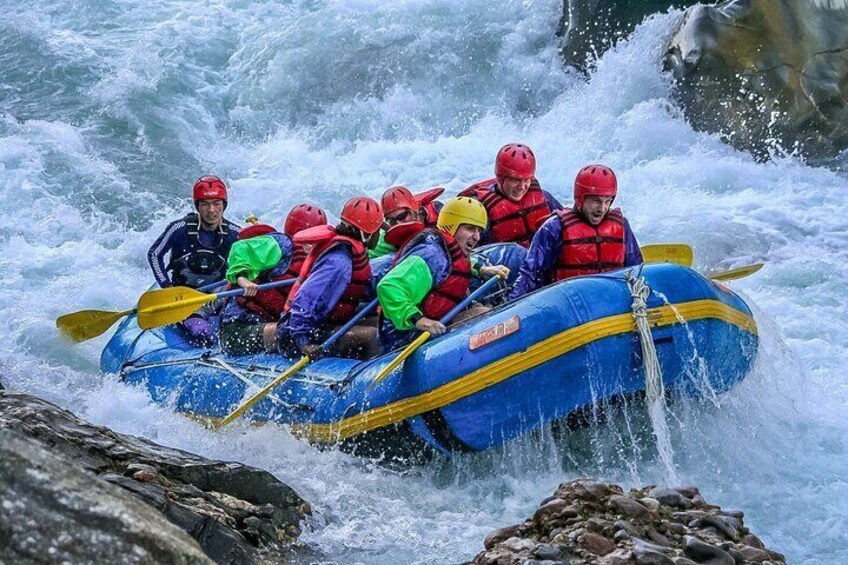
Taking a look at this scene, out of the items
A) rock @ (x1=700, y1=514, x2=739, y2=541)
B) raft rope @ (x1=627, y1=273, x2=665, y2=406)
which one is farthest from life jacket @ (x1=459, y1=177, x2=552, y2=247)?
rock @ (x1=700, y1=514, x2=739, y2=541)

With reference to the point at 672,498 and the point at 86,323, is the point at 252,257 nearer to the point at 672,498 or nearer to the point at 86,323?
the point at 86,323

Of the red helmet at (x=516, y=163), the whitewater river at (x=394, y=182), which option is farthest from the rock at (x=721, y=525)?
the red helmet at (x=516, y=163)

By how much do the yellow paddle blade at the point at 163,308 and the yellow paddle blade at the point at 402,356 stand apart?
68.8 inches

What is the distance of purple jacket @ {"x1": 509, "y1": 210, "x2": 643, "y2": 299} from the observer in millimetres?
6688

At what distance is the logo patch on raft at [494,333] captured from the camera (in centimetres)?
595

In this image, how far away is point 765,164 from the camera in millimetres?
11312

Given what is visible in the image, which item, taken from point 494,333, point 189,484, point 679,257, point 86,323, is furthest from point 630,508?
point 86,323

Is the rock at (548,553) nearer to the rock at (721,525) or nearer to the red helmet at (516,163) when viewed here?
the rock at (721,525)

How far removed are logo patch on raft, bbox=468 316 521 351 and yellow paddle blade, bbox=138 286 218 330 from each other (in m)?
2.18

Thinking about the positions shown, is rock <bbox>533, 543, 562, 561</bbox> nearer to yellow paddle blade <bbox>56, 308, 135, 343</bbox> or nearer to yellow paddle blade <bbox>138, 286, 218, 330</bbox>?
yellow paddle blade <bbox>138, 286, 218, 330</bbox>

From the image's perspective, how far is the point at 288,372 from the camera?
261 inches

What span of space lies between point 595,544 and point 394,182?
8.61 m

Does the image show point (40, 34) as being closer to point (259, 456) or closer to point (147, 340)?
point (147, 340)

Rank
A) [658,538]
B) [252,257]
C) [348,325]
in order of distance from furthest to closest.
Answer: [252,257], [348,325], [658,538]
